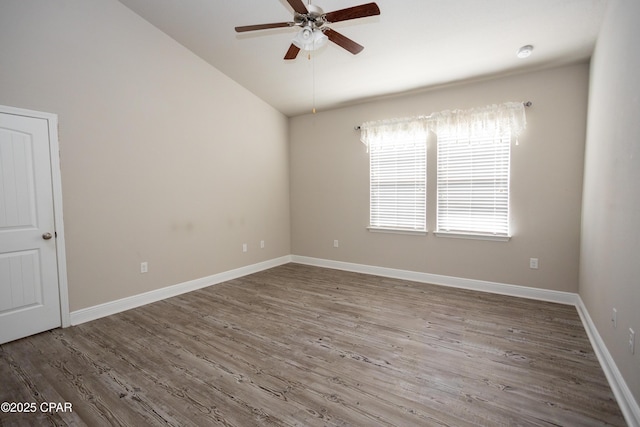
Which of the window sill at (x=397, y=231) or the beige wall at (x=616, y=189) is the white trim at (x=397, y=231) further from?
the beige wall at (x=616, y=189)

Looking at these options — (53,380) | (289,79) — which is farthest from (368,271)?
(53,380)

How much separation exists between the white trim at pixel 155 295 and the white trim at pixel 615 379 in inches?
167

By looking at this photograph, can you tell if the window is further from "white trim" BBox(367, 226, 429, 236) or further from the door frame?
the door frame

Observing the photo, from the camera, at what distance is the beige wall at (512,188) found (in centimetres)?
344

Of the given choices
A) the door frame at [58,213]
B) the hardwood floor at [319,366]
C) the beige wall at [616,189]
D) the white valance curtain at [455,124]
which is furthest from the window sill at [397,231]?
the door frame at [58,213]

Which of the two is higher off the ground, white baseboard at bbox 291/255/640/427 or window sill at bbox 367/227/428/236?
window sill at bbox 367/227/428/236

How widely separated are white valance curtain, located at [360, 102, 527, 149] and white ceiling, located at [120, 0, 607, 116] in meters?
0.42

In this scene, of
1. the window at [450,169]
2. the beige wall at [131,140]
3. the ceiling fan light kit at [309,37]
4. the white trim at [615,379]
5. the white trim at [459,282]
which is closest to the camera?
the white trim at [615,379]

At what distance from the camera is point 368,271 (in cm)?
493

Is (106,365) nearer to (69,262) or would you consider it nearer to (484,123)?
(69,262)

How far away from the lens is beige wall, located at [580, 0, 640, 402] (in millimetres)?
1765

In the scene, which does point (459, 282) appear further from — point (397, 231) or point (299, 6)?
point (299, 6)

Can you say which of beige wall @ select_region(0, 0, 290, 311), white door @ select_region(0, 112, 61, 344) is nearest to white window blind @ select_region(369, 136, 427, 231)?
beige wall @ select_region(0, 0, 290, 311)

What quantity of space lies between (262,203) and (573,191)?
428 centimetres
